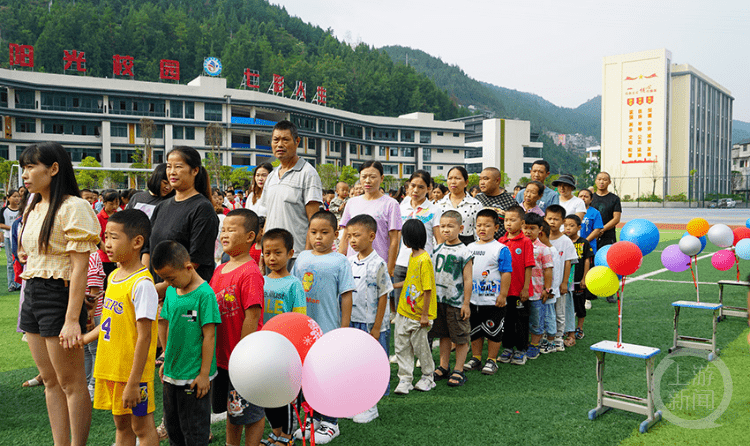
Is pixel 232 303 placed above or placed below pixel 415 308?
above

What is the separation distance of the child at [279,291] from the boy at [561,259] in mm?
3196

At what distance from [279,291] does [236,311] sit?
10.9 inches

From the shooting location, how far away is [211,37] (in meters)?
75.9

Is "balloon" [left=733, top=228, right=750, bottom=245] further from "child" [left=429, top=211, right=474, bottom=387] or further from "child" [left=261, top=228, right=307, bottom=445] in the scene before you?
"child" [left=261, top=228, right=307, bottom=445]

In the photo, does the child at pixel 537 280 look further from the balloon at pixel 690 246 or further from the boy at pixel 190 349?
the boy at pixel 190 349

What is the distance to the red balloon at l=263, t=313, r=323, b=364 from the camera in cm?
208

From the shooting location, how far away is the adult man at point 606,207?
7176 mm

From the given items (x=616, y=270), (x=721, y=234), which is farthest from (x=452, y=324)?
(x=721, y=234)

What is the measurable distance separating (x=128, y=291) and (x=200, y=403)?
0.65 meters

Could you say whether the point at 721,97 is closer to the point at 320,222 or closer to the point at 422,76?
the point at 422,76

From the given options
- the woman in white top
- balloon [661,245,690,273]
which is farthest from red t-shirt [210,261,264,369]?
the woman in white top

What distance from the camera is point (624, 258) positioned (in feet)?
11.8

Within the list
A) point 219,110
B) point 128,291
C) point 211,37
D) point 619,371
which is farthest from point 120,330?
point 211,37

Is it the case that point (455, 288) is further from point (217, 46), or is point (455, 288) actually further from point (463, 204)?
point (217, 46)
